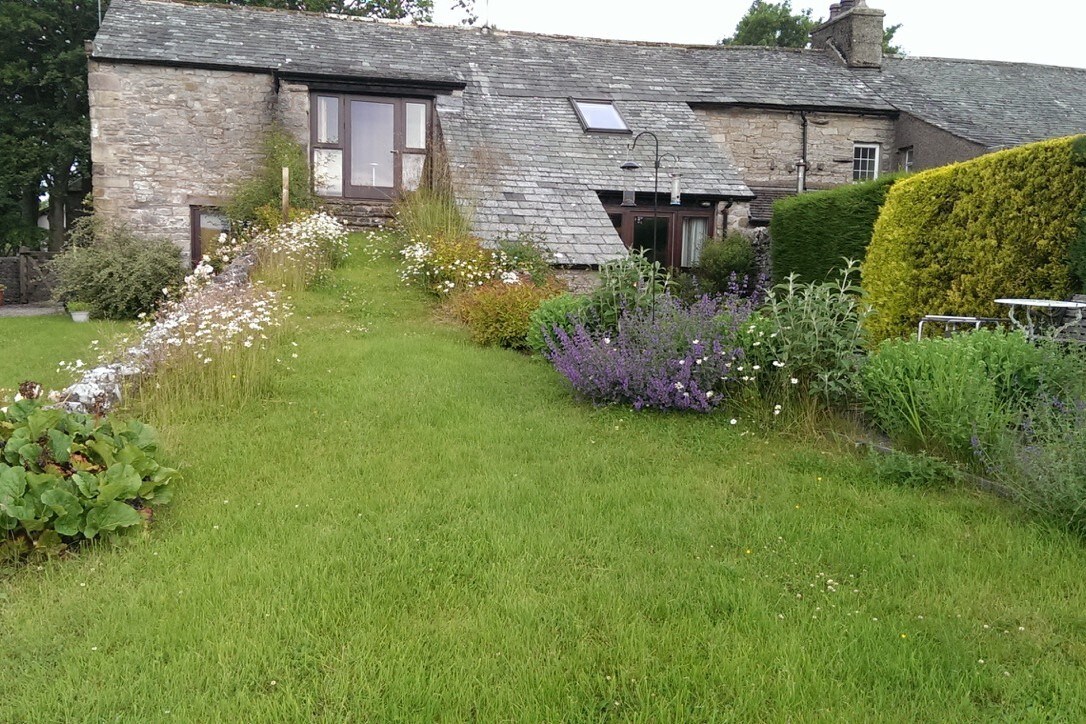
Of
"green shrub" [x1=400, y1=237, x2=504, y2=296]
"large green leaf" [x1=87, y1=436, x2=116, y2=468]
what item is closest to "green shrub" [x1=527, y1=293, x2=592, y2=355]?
"green shrub" [x1=400, y1=237, x2=504, y2=296]

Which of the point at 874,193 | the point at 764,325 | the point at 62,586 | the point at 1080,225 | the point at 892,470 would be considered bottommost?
the point at 62,586

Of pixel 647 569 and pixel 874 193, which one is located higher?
pixel 874 193

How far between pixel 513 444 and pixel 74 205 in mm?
26092

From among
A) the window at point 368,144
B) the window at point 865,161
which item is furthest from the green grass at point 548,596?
the window at point 865,161

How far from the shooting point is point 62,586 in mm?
2918

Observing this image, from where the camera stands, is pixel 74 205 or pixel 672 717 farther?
pixel 74 205

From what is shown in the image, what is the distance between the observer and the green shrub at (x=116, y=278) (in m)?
11.9

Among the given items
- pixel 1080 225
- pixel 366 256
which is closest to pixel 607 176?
pixel 366 256

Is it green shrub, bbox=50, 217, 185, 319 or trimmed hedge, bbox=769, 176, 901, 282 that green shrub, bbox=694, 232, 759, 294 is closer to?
trimmed hedge, bbox=769, 176, 901, 282

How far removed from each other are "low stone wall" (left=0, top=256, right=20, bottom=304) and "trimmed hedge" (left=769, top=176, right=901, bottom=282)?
20.4 meters

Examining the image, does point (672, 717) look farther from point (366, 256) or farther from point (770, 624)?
point (366, 256)

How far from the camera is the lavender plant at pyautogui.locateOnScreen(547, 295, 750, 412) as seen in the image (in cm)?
529

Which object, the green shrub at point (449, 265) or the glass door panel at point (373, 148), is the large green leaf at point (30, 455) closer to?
the green shrub at point (449, 265)

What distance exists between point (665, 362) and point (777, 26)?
32046mm
